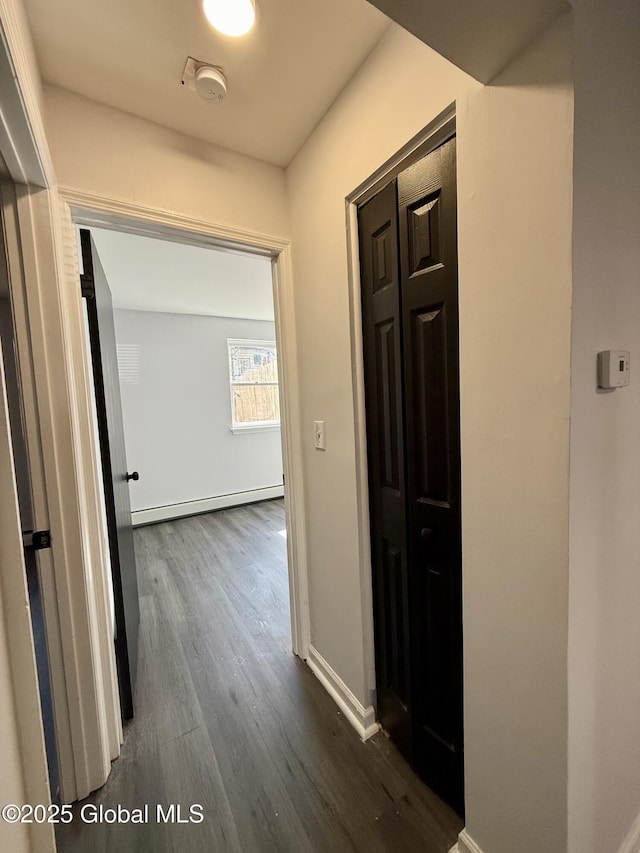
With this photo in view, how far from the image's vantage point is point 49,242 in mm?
1161

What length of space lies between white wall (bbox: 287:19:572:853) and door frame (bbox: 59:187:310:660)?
692 mm

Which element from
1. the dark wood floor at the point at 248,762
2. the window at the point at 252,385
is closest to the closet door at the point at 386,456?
the dark wood floor at the point at 248,762

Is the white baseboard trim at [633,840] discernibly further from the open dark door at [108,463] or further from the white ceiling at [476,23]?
the white ceiling at [476,23]

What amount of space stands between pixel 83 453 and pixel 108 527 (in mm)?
367

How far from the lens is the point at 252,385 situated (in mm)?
4832

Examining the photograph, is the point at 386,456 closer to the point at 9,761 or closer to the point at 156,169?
the point at 9,761

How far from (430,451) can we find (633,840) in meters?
1.26

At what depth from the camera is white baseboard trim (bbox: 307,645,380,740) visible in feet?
4.80

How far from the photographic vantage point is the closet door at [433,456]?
102cm

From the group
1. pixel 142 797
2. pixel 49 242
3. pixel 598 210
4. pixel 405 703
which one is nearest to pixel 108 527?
pixel 142 797

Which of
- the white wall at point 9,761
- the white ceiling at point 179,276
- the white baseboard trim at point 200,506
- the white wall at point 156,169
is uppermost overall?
the white ceiling at point 179,276

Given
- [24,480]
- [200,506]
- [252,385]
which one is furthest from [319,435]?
[252,385]

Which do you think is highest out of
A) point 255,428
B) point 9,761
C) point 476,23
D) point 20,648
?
point 476,23

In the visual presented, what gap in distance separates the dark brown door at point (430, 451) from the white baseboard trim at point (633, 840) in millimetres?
436
